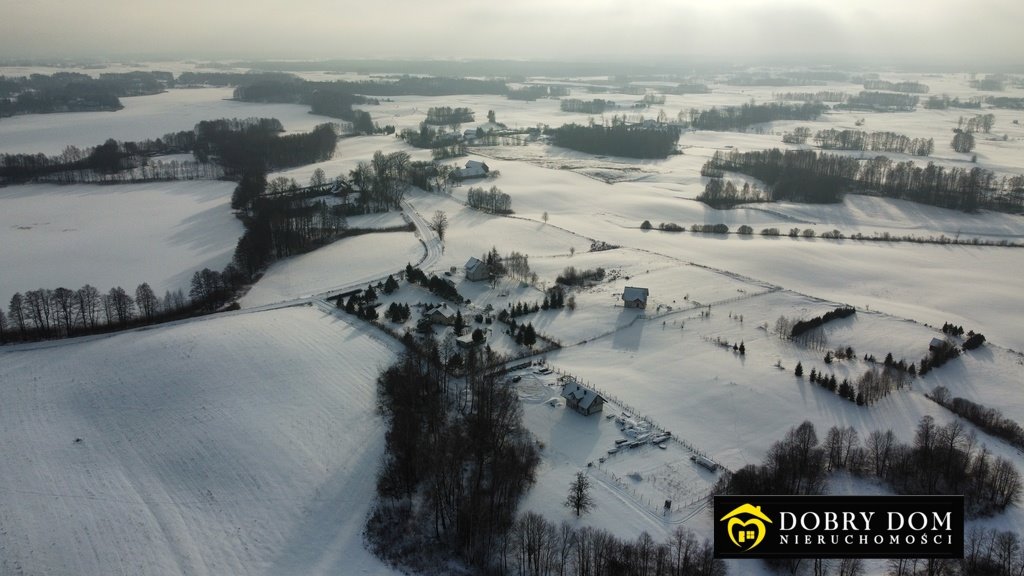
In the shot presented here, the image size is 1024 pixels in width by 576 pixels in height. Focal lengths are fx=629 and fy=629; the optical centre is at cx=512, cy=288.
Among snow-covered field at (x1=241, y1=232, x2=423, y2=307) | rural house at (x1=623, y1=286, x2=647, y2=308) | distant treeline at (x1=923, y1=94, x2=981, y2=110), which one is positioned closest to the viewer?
rural house at (x1=623, y1=286, x2=647, y2=308)

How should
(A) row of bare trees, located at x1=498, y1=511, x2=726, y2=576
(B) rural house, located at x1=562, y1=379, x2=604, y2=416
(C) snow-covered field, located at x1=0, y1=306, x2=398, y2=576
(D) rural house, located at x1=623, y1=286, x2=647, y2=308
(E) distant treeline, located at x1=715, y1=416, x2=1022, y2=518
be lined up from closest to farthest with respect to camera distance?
(A) row of bare trees, located at x1=498, y1=511, x2=726, y2=576 < (C) snow-covered field, located at x1=0, y1=306, x2=398, y2=576 < (E) distant treeline, located at x1=715, y1=416, x2=1022, y2=518 < (B) rural house, located at x1=562, y1=379, x2=604, y2=416 < (D) rural house, located at x1=623, y1=286, x2=647, y2=308

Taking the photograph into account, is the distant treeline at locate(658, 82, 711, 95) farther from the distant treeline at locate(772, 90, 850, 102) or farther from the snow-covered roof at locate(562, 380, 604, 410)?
the snow-covered roof at locate(562, 380, 604, 410)

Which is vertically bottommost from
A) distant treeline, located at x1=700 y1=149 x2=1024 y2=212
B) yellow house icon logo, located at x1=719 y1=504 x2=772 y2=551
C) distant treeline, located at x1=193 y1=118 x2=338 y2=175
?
yellow house icon logo, located at x1=719 y1=504 x2=772 y2=551

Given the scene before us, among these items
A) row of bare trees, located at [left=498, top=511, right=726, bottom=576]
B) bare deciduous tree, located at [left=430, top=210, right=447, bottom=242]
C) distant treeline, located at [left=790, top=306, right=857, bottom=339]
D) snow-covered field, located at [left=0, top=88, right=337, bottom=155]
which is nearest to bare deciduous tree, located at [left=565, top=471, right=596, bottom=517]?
Answer: row of bare trees, located at [left=498, top=511, right=726, bottom=576]

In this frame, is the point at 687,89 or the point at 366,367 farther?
the point at 687,89

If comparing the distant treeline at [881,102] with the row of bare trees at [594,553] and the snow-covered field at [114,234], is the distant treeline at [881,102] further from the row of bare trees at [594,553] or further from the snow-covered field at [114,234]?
the row of bare trees at [594,553]

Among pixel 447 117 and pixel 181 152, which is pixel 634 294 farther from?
pixel 447 117

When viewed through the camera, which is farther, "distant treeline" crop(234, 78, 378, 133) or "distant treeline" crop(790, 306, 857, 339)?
"distant treeline" crop(234, 78, 378, 133)

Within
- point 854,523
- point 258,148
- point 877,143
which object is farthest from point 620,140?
point 854,523
